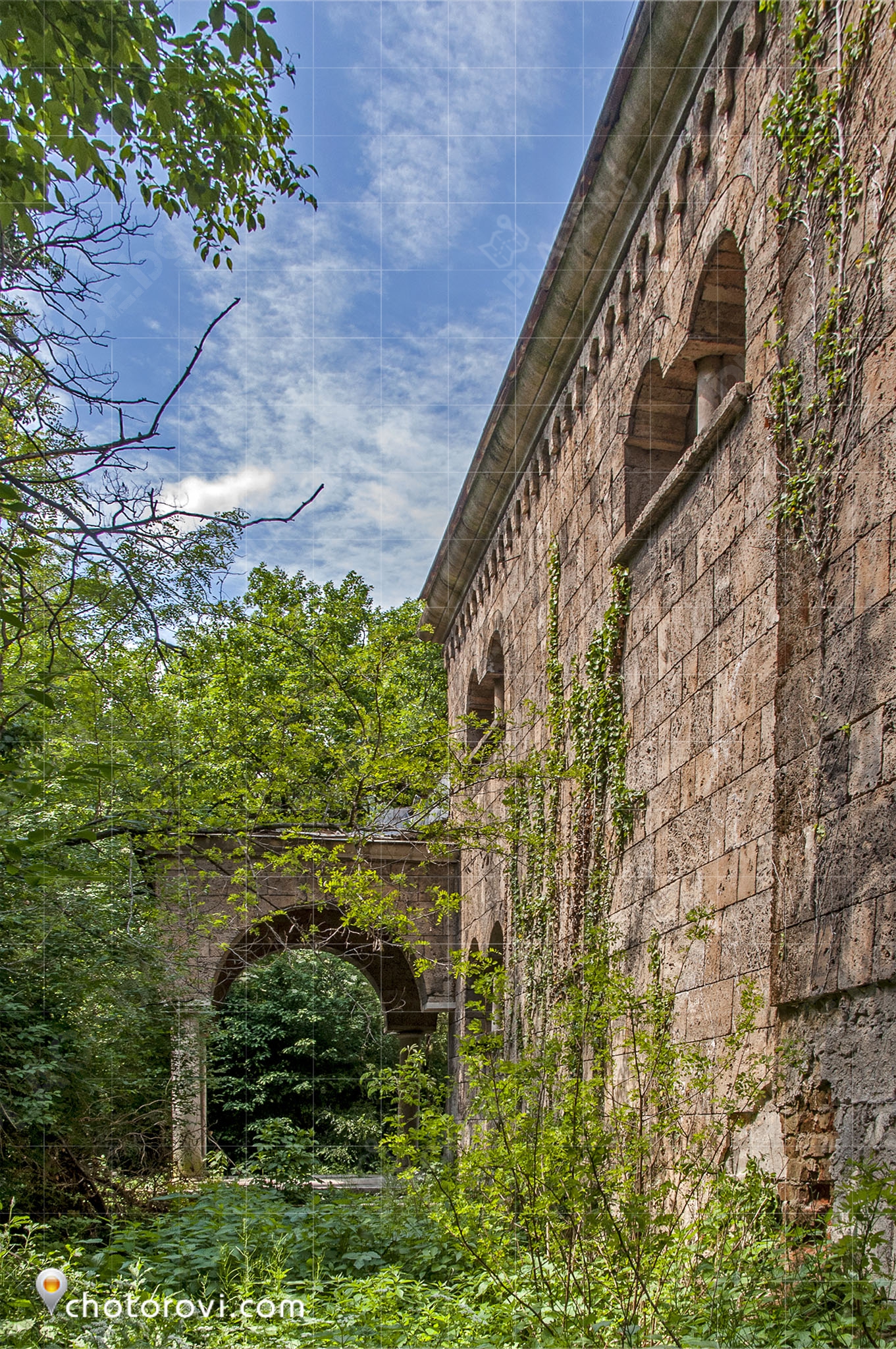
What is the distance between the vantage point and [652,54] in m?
4.51

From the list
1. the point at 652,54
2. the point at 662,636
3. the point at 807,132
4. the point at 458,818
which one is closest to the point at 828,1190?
the point at 662,636

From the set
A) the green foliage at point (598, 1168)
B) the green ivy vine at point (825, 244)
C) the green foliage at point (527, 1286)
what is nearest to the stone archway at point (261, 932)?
the green foliage at point (598, 1168)

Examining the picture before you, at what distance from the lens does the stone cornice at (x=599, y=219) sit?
442 centimetres

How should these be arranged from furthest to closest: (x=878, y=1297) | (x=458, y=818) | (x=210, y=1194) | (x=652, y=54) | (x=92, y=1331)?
1. (x=458, y=818)
2. (x=210, y=1194)
3. (x=652, y=54)
4. (x=92, y=1331)
5. (x=878, y=1297)

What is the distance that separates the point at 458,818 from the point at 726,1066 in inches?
219

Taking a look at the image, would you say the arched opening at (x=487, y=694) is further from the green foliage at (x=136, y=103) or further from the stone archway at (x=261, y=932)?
the green foliage at (x=136, y=103)

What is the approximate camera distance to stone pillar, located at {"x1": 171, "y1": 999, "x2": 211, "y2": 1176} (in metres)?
6.89

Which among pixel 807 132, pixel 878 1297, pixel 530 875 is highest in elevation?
pixel 807 132

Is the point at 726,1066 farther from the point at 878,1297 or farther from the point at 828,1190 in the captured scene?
the point at 878,1297

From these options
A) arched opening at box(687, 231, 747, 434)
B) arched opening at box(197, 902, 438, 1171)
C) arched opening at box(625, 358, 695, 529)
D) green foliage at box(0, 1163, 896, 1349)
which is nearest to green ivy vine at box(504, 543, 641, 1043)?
arched opening at box(625, 358, 695, 529)

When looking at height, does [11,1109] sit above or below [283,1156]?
above

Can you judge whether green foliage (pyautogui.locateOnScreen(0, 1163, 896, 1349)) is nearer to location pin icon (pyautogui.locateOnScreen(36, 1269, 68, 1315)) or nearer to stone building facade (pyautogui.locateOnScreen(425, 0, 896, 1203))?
location pin icon (pyautogui.locateOnScreen(36, 1269, 68, 1315))

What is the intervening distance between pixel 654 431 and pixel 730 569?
1.58 m

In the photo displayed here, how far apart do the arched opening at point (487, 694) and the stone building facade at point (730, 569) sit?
234 centimetres
